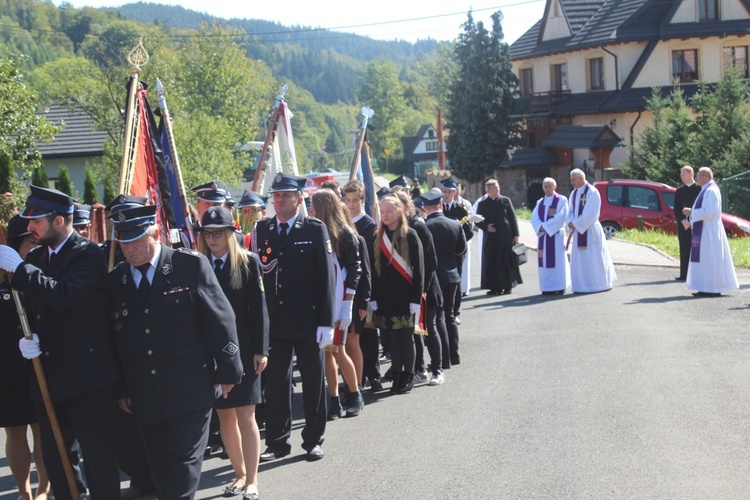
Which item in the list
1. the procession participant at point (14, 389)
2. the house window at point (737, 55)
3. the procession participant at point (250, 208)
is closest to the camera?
the procession participant at point (14, 389)

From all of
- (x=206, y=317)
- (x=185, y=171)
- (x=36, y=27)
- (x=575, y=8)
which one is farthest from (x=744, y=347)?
(x=36, y=27)

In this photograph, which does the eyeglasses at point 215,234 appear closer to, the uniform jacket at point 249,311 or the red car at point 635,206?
the uniform jacket at point 249,311

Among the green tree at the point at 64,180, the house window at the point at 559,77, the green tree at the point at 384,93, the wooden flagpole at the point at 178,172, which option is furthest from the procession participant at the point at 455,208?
the green tree at the point at 384,93

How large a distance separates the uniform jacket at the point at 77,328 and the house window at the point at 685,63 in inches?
1623

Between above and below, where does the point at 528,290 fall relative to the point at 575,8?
below

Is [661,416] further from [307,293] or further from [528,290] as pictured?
[528,290]

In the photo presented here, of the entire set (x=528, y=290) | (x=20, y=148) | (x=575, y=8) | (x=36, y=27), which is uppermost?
(x=36, y=27)

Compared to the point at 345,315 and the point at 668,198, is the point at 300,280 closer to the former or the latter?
the point at 345,315

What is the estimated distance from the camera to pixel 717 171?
1146 inches

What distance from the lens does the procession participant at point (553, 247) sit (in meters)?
15.9

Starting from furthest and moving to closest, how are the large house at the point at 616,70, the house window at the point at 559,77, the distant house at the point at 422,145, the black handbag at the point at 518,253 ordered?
the distant house at the point at 422,145 < the house window at the point at 559,77 < the large house at the point at 616,70 < the black handbag at the point at 518,253

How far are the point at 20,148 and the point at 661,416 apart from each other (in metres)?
10.3

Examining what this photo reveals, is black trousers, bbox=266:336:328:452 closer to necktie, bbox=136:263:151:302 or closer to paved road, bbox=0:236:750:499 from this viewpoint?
paved road, bbox=0:236:750:499

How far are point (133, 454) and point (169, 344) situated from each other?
59.5 inches
